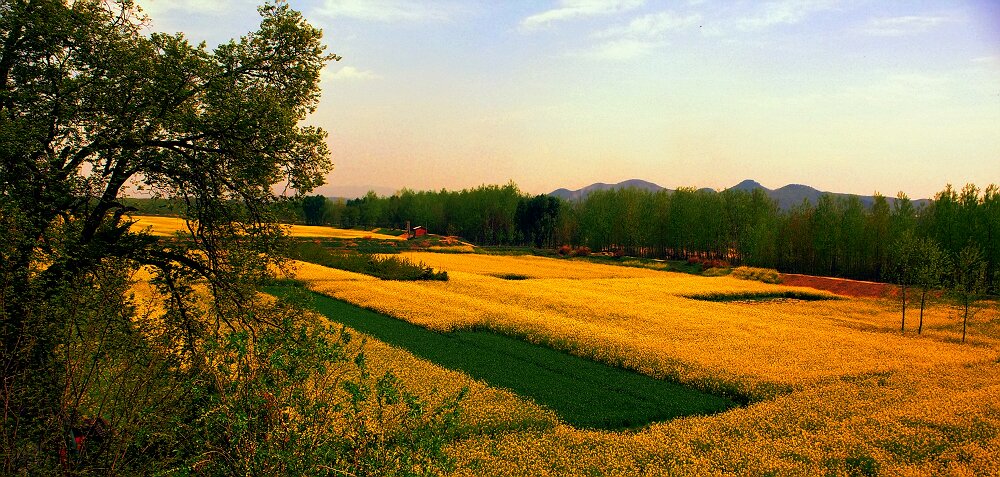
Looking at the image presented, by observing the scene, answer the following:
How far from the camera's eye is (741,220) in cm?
A: 9156

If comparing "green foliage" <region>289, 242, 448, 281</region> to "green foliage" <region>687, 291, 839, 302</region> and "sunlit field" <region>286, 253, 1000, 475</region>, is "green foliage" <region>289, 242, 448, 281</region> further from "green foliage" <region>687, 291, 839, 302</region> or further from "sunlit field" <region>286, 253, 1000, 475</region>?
"green foliage" <region>687, 291, 839, 302</region>

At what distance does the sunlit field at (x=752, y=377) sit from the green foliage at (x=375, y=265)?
4731 mm

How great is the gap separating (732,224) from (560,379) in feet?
270

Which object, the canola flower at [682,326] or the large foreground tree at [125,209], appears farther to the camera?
the canola flower at [682,326]

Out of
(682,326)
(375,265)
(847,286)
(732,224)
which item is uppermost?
(732,224)

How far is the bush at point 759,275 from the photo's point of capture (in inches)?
2331

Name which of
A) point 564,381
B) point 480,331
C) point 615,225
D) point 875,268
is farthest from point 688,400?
point 615,225

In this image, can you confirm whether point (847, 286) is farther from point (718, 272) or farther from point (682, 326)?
point (682, 326)

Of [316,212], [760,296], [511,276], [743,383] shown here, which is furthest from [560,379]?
[316,212]

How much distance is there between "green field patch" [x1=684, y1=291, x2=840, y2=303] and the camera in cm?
4588

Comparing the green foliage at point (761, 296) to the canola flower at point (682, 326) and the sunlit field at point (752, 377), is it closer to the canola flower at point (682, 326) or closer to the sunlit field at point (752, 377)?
the canola flower at point (682, 326)

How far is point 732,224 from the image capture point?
93.1 meters

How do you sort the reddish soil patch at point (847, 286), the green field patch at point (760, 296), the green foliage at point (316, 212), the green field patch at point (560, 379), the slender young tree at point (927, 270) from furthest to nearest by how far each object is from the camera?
the green foliage at point (316, 212)
the reddish soil patch at point (847, 286)
the green field patch at point (760, 296)
the slender young tree at point (927, 270)
the green field patch at point (560, 379)

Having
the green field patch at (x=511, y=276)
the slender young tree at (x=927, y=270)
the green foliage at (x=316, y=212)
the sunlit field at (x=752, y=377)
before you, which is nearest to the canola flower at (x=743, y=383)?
the sunlit field at (x=752, y=377)
